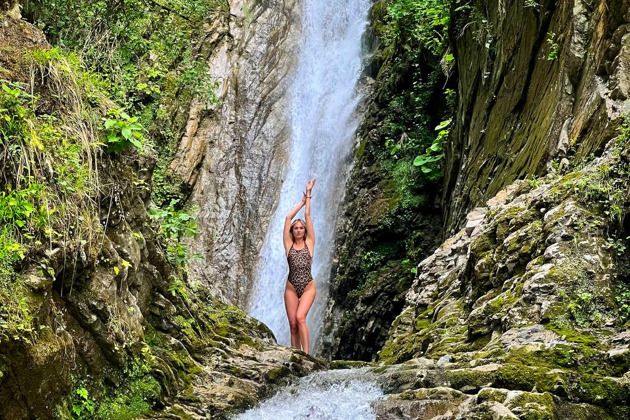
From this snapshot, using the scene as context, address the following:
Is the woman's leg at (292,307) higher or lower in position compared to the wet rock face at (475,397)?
higher

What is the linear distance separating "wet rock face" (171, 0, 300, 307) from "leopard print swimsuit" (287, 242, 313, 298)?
8116mm

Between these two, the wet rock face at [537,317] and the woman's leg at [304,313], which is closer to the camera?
the wet rock face at [537,317]

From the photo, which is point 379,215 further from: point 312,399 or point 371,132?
point 312,399

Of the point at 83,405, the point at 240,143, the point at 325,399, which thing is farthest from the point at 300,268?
the point at 240,143

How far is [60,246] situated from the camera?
485cm

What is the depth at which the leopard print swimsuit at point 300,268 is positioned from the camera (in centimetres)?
946

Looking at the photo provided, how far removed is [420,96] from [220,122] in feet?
24.9

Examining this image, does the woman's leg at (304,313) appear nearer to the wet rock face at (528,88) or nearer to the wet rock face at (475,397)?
the wet rock face at (528,88)

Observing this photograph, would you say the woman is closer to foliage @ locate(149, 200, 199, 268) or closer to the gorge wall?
foliage @ locate(149, 200, 199, 268)

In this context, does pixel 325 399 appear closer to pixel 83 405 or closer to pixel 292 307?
pixel 83 405

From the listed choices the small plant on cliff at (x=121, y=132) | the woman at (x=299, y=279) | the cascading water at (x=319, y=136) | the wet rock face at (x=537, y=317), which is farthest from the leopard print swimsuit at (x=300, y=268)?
the cascading water at (x=319, y=136)

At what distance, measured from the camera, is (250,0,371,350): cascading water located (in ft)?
55.0

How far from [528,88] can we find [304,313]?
4.61m

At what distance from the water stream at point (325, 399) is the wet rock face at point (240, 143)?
11.1 metres
